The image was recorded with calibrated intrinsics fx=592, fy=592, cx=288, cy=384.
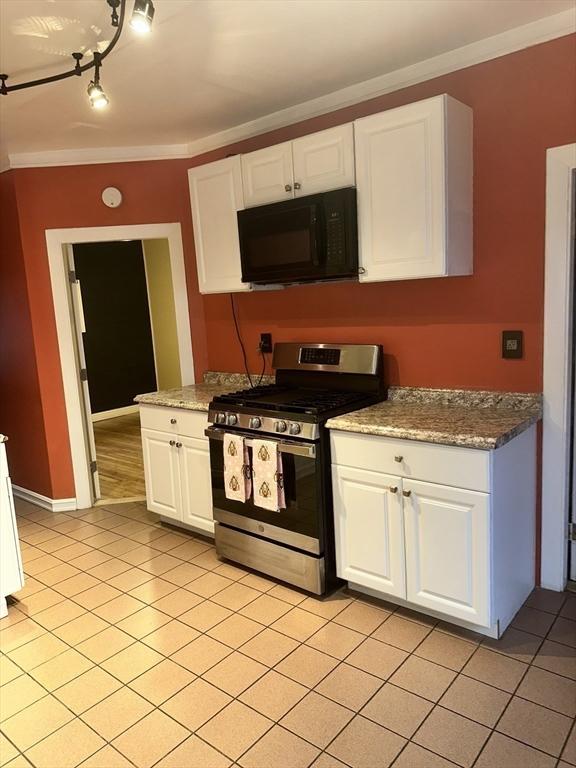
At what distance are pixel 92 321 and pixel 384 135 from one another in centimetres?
520

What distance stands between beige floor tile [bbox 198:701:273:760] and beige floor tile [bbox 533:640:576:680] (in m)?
1.08

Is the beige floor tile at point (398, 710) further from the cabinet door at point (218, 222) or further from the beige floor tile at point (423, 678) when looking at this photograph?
the cabinet door at point (218, 222)

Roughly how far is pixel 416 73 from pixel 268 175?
868mm

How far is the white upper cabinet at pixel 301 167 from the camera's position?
9.26 feet

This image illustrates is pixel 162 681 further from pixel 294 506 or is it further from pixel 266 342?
pixel 266 342

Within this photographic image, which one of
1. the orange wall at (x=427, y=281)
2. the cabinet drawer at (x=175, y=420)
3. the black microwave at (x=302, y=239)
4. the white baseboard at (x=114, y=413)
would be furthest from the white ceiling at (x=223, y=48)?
the white baseboard at (x=114, y=413)

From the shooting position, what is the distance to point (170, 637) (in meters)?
2.62

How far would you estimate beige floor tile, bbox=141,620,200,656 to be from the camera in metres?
2.55

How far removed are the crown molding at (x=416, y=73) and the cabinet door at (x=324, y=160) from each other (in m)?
0.36

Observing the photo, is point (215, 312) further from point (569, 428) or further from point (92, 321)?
point (92, 321)

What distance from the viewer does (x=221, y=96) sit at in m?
3.08

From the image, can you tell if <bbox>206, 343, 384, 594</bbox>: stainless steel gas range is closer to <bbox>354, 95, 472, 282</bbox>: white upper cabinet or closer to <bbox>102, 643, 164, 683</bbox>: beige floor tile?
<bbox>354, 95, 472, 282</bbox>: white upper cabinet

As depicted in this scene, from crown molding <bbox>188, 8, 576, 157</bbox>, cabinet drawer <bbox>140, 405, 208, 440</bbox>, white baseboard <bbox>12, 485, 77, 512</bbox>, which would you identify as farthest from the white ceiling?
white baseboard <bbox>12, 485, 77, 512</bbox>

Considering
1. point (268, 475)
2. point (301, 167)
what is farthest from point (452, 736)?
point (301, 167)
